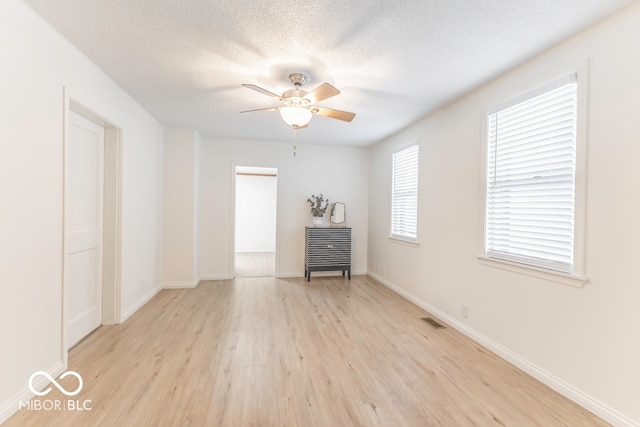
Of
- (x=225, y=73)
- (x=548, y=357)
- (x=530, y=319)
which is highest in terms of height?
(x=225, y=73)

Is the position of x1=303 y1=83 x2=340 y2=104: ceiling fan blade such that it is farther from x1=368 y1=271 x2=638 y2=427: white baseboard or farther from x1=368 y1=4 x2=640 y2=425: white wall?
x1=368 y1=271 x2=638 y2=427: white baseboard

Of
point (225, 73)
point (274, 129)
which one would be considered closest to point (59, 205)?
point (225, 73)

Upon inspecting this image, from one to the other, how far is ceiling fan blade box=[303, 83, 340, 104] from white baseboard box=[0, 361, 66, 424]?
283 cm

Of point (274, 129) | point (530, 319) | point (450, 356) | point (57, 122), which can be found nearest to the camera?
point (57, 122)

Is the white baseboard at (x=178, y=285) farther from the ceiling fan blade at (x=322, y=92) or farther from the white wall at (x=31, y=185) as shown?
the ceiling fan blade at (x=322, y=92)

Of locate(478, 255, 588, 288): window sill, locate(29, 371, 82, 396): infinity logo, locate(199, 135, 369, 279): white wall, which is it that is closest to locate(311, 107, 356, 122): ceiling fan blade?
locate(199, 135, 369, 279): white wall

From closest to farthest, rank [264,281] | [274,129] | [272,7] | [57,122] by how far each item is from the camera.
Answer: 1. [272,7]
2. [57,122]
3. [274,129]
4. [264,281]

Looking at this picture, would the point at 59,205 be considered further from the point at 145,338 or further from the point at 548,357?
the point at 548,357

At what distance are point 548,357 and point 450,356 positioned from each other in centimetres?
69

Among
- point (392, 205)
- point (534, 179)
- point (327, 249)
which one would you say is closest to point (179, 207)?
point (327, 249)

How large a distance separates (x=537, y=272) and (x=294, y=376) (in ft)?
6.68

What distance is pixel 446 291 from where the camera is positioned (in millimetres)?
3191

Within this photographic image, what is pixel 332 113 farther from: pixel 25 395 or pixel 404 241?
pixel 25 395

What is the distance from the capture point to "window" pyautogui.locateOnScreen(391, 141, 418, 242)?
3979 mm
